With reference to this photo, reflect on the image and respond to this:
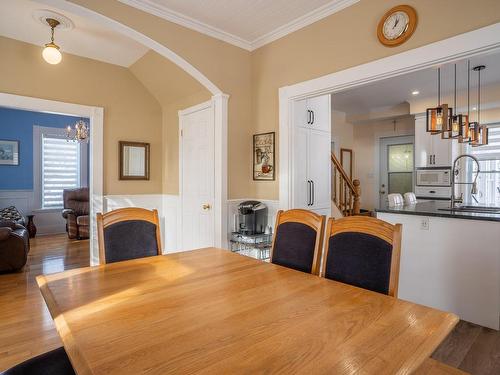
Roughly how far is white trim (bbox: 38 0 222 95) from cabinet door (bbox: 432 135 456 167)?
444cm

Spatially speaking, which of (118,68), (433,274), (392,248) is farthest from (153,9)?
(433,274)

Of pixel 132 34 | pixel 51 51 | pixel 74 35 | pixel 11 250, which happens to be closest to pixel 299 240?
pixel 132 34

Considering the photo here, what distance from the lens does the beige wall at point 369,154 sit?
278 inches

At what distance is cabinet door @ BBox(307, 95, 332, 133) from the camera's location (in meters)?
3.50

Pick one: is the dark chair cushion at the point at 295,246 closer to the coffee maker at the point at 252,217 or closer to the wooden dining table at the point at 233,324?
the wooden dining table at the point at 233,324

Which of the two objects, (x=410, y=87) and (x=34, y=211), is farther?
(x=34, y=211)

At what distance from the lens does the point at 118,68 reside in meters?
4.18

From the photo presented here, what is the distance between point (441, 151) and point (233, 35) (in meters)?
4.44

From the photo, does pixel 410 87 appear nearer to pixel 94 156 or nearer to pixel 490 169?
pixel 490 169

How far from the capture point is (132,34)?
267 centimetres

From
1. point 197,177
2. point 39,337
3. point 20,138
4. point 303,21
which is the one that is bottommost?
point 39,337

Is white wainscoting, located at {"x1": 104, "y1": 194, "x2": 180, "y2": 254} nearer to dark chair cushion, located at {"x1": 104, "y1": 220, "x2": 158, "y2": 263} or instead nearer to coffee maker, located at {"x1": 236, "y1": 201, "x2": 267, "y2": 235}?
coffee maker, located at {"x1": 236, "y1": 201, "x2": 267, "y2": 235}

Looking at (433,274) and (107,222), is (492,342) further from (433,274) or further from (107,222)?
(107,222)

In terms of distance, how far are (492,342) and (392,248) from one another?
1.60 meters
